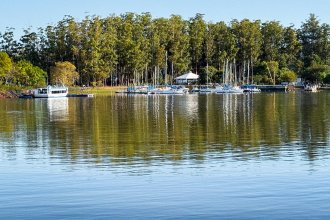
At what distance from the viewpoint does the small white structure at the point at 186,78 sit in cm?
14526

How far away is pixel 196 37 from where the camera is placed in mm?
152625

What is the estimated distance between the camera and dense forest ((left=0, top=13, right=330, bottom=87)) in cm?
13300

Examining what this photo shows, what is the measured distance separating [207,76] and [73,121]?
103 m

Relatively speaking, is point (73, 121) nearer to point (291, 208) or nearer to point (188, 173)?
point (188, 173)

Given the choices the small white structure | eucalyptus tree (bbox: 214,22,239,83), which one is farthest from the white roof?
eucalyptus tree (bbox: 214,22,239,83)

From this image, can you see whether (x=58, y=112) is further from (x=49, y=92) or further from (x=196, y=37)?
(x=196, y=37)

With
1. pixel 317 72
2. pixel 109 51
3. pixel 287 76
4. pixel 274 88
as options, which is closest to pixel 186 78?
pixel 274 88

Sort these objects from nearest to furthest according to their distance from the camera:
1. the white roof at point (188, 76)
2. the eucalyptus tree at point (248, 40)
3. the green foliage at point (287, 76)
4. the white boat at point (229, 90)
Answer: the white boat at point (229, 90) → the white roof at point (188, 76) → the green foliage at point (287, 76) → the eucalyptus tree at point (248, 40)

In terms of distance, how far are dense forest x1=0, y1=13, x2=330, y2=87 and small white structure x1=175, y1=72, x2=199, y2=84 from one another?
2.79 meters

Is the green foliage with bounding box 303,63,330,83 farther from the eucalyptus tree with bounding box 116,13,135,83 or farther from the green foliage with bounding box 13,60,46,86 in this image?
the green foliage with bounding box 13,60,46,86

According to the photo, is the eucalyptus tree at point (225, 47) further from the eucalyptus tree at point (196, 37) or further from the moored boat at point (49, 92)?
the moored boat at point (49, 92)

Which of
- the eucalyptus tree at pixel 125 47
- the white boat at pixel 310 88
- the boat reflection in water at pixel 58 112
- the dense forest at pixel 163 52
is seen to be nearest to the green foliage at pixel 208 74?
Answer: the dense forest at pixel 163 52

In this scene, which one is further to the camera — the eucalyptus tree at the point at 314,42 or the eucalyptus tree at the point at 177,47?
the eucalyptus tree at the point at 314,42

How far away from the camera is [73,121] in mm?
49156
